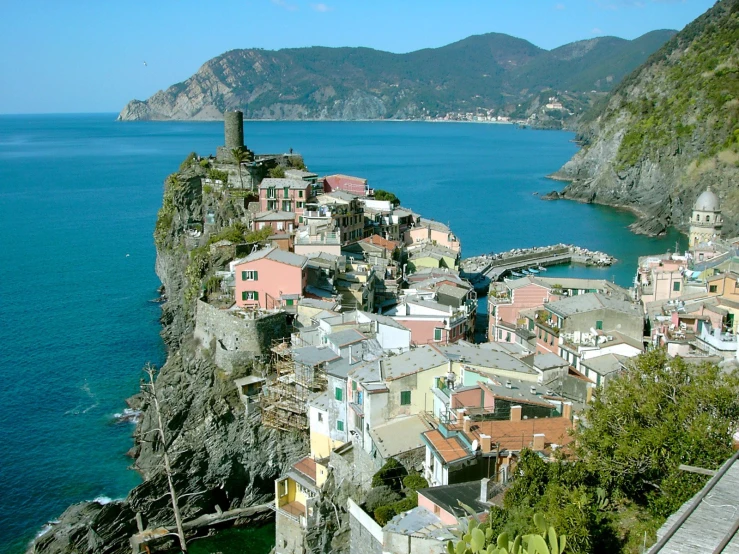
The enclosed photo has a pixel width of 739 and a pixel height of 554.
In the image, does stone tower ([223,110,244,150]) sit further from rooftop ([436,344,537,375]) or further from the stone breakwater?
rooftop ([436,344,537,375])

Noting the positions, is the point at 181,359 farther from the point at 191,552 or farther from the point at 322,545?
the point at 322,545

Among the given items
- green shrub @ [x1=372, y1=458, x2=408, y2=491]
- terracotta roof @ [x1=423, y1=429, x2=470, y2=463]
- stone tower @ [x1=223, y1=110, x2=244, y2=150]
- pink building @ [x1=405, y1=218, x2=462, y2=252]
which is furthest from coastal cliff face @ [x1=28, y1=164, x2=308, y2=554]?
stone tower @ [x1=223, y1=110, x2=244, y2=150]

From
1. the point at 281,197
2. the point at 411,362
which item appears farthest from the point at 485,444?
Result: the point at 281,197

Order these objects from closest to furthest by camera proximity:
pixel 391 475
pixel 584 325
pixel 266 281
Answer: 1. pixel 391 475
2. pixel 584 325
3. pixel 266 281

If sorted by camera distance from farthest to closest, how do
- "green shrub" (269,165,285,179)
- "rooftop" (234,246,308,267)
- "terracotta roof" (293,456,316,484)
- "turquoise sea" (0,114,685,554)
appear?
"green shrub" (269,165,285,179), "rooftop" (234,246,308,267), "turquoise sea" (0,114,685,554), "terracotta roof" (293,456,316,484)

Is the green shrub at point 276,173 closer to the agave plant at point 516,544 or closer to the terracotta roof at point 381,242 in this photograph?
the terracotta roof at point 381,242

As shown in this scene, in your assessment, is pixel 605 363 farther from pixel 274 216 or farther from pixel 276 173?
pixel 276 173

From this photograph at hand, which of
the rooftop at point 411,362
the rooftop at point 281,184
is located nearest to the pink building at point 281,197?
the rooftop at point 281,184
